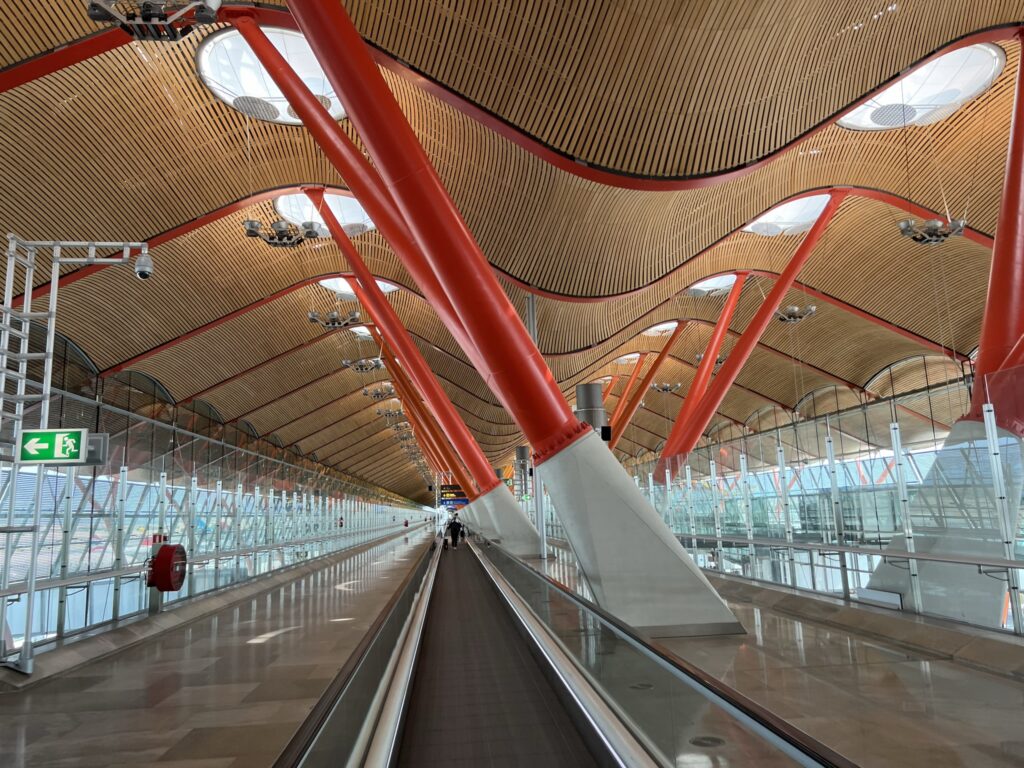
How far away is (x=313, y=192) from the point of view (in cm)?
1858

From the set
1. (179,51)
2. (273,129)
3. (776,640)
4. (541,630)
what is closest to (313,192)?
(273,129)

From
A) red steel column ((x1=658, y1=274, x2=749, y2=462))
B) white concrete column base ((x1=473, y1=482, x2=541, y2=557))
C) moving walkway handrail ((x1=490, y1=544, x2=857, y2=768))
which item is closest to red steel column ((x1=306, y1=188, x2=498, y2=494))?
white concrete column base ((x1=473, y1=482, x2=541, y2=557))

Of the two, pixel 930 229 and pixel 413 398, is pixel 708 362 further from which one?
pixel 413 398

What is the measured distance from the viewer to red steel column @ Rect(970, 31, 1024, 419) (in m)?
11.9

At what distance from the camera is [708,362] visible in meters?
28.9

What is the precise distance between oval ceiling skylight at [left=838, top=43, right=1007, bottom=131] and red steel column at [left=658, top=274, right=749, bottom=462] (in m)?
9.26

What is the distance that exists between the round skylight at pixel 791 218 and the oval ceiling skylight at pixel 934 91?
5.10m

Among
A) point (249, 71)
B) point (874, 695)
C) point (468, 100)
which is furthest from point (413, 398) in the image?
point (874, 695)

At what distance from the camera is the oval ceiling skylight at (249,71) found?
14.4 m

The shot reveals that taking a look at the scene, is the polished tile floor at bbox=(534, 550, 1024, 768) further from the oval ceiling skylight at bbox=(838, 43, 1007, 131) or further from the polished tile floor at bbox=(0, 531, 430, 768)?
the oval ceiling skylight at bbox=(838, 43, 1007, 131)

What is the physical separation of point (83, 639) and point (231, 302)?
50.9 feet

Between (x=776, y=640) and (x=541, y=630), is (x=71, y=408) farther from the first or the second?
(x=776, y=640)

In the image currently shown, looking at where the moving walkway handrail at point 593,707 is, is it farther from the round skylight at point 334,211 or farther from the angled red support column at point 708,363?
the angled red support column at point 708,363

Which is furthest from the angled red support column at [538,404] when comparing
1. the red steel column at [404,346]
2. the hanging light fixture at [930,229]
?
the hanging light fixture at [930,229]
